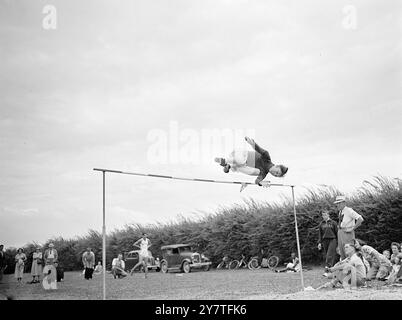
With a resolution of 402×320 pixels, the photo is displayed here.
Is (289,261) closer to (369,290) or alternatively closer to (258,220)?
(258,220)

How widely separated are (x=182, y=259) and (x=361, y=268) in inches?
152

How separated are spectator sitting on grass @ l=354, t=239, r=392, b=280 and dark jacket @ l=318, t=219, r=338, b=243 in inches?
23.7

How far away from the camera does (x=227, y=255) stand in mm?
6914

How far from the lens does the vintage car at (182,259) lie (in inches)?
286

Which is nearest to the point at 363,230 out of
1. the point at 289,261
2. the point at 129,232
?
the point at 289,261

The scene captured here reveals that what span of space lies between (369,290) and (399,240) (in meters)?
1.86

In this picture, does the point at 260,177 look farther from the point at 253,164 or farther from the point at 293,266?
the point at 293,266

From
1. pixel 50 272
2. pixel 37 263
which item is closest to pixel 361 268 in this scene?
pixel 50 272

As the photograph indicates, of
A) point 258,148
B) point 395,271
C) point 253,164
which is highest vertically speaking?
point 258,148

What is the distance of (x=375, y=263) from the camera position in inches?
193

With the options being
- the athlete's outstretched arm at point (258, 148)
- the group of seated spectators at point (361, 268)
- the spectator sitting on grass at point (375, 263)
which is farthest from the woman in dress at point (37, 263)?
the spectator sitting on grass at point (375, 263)

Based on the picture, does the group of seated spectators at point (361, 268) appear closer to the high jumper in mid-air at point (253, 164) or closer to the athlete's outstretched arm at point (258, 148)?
the high jumper in mid-air at point (253, 164)

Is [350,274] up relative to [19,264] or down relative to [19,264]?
down
